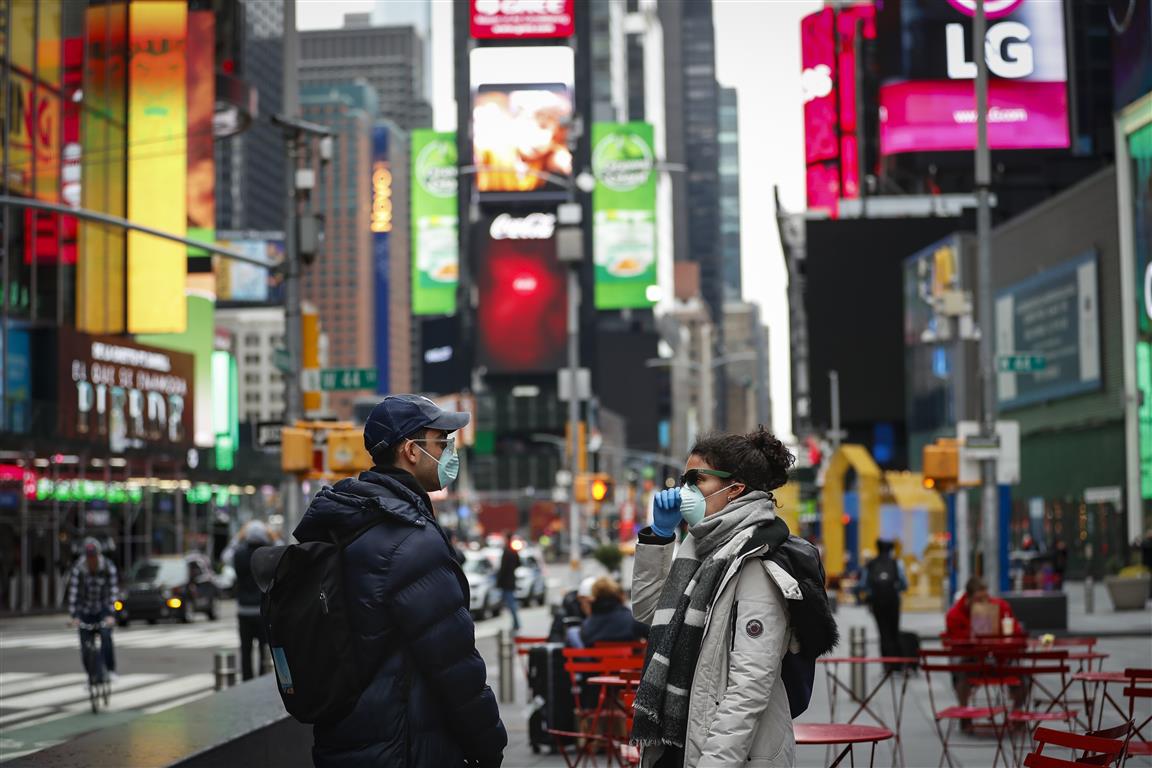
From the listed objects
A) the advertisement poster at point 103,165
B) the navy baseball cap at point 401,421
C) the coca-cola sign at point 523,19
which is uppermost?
the coca-cola sign at point 523,19

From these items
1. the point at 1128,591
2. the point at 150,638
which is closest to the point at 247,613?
the point at 150,638

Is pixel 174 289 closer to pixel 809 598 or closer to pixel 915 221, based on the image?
pixel 915 221

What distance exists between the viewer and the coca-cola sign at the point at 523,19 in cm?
13525

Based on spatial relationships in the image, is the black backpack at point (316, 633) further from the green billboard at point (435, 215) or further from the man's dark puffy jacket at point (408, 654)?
the green billboard at point (435, 215)

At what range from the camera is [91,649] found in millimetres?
18719

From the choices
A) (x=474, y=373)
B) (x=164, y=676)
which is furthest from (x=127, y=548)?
(x=474, y=373)

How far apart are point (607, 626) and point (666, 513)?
26.8ft

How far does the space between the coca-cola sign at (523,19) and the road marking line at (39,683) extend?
115958 mm

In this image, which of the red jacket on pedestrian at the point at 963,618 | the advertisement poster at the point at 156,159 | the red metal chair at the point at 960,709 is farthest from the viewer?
the advertisement poster at the point at 156,159

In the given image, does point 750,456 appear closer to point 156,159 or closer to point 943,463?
point 943,463

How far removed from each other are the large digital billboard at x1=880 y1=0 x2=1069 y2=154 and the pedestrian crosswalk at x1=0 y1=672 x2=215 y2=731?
49.2 metres

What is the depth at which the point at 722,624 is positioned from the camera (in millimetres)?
5504

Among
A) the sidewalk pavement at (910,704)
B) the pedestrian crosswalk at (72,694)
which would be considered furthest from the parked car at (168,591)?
the pedestrian crosswalk at (72,694)

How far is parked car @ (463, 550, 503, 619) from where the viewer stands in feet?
131
